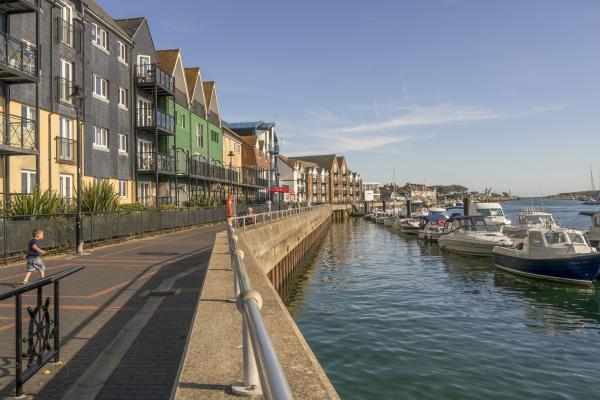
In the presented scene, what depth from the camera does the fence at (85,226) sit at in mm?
15055

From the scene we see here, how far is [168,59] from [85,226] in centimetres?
2298

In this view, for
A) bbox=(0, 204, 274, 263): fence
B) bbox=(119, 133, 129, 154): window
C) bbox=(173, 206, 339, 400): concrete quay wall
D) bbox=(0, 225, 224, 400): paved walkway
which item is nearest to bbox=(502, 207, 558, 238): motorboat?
bbox=(0, 204, 274, 263): fence

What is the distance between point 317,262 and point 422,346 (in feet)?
57.4

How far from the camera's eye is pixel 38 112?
68.7 ft

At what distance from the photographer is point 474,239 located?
2938cm

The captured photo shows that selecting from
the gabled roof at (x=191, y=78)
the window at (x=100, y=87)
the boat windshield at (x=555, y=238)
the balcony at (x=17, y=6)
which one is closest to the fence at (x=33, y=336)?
the balcony at (x=17, y=6)

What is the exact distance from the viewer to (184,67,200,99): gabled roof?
4259cm

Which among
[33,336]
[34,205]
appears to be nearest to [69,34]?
[34,205]

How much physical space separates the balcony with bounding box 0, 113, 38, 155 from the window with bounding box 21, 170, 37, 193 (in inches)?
51.4

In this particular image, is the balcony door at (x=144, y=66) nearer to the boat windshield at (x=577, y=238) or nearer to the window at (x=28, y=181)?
the window at (x=28, y=181)

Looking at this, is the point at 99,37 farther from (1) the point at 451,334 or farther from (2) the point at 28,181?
(1) the point at 451,334

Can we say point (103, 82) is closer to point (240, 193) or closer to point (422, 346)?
point (422, 346)

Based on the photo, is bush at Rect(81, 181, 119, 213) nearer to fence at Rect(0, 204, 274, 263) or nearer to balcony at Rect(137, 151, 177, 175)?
fence at Rect(0, 204, 274, 263)

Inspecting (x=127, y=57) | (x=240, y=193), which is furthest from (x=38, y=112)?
(x=240, y=193)
